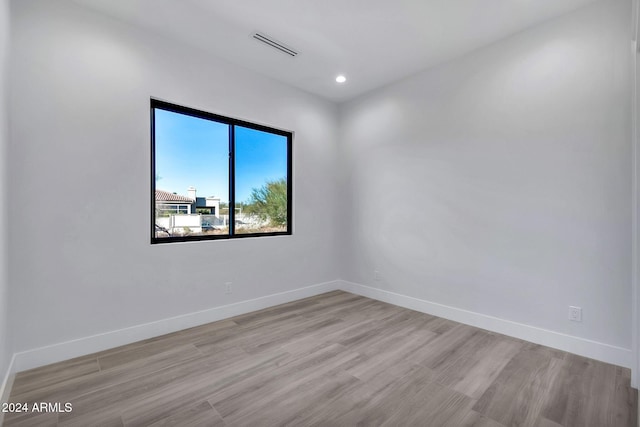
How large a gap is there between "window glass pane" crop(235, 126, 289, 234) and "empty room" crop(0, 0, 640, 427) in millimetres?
41

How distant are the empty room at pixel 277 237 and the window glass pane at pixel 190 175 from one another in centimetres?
2

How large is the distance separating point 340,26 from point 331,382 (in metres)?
3.00

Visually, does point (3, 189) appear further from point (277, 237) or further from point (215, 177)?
point (277, 237)

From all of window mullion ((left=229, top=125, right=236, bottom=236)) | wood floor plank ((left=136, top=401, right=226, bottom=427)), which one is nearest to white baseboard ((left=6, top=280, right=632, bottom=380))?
window mullion ((left=229, top=125, right=236, bottom=236))

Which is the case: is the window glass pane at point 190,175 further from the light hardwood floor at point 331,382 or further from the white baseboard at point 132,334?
the light hardwood floor at point 331,382

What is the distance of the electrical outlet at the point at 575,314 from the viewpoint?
2.46 meters

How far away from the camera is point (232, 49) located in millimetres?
3084

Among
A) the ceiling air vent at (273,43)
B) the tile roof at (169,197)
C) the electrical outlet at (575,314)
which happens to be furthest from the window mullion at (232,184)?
the electrical outlet at (575,314)

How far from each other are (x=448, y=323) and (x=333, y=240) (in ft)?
6.40

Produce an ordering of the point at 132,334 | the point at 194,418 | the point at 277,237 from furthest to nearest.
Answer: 1. the point at 277,237
2. the point at 132,334
3. the point at 194,418

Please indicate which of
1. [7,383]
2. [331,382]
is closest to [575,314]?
[331,382]

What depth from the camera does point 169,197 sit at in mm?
3025

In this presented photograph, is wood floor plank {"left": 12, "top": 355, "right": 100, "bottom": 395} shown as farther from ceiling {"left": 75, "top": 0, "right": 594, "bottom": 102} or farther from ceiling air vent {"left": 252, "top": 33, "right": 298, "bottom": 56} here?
ceiling air vent {"left": 252, "top": 33, "right": 298, "bottom": 56}

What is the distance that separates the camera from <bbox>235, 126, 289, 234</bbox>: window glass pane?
142 inches
